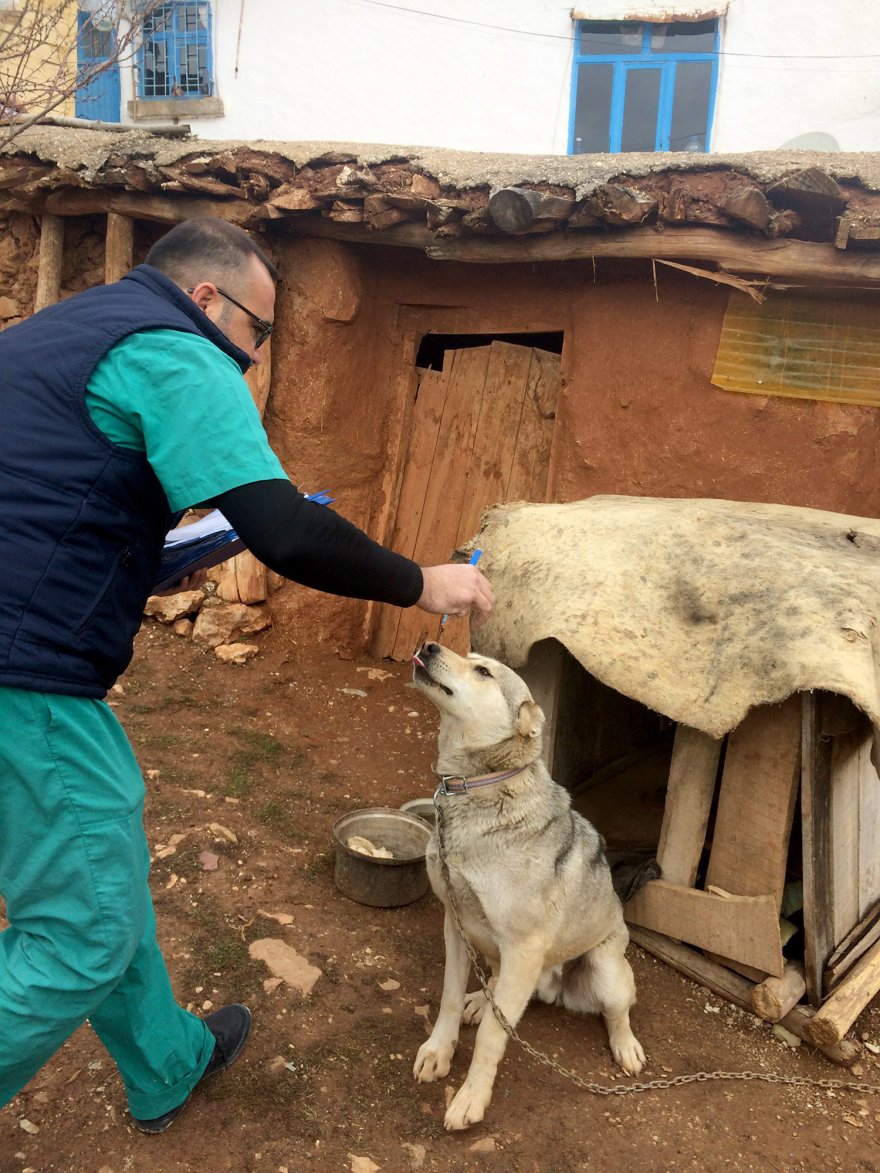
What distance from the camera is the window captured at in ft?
41.0

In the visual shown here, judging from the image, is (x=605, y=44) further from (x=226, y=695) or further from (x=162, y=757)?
(x=162, y=757)

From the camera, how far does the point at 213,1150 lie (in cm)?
268

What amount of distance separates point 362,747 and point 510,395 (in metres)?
2.89

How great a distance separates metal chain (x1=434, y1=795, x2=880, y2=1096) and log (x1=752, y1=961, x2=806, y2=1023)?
23 cm

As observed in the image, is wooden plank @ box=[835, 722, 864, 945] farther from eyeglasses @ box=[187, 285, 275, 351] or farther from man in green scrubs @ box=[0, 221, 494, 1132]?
eyeglasses @ box=[187, 285, 275, 351]

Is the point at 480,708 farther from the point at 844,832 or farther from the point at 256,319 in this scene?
the point at 844,832

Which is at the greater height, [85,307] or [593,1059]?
[85,307]

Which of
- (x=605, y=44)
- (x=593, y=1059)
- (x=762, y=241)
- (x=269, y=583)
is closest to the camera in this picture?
(x=593, y=1059)

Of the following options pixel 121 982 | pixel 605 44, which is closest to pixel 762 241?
pixel 121 982

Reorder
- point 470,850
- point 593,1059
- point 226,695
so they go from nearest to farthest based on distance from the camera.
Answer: point 470,850 < point 593,1059 < point 226,695

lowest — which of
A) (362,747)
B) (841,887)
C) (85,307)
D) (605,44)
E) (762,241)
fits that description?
(362,747)

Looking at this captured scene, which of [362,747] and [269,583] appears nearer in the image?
[362,747]

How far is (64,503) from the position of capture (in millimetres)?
1975

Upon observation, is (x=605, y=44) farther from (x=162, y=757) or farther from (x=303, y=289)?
(x=162, y=757)
